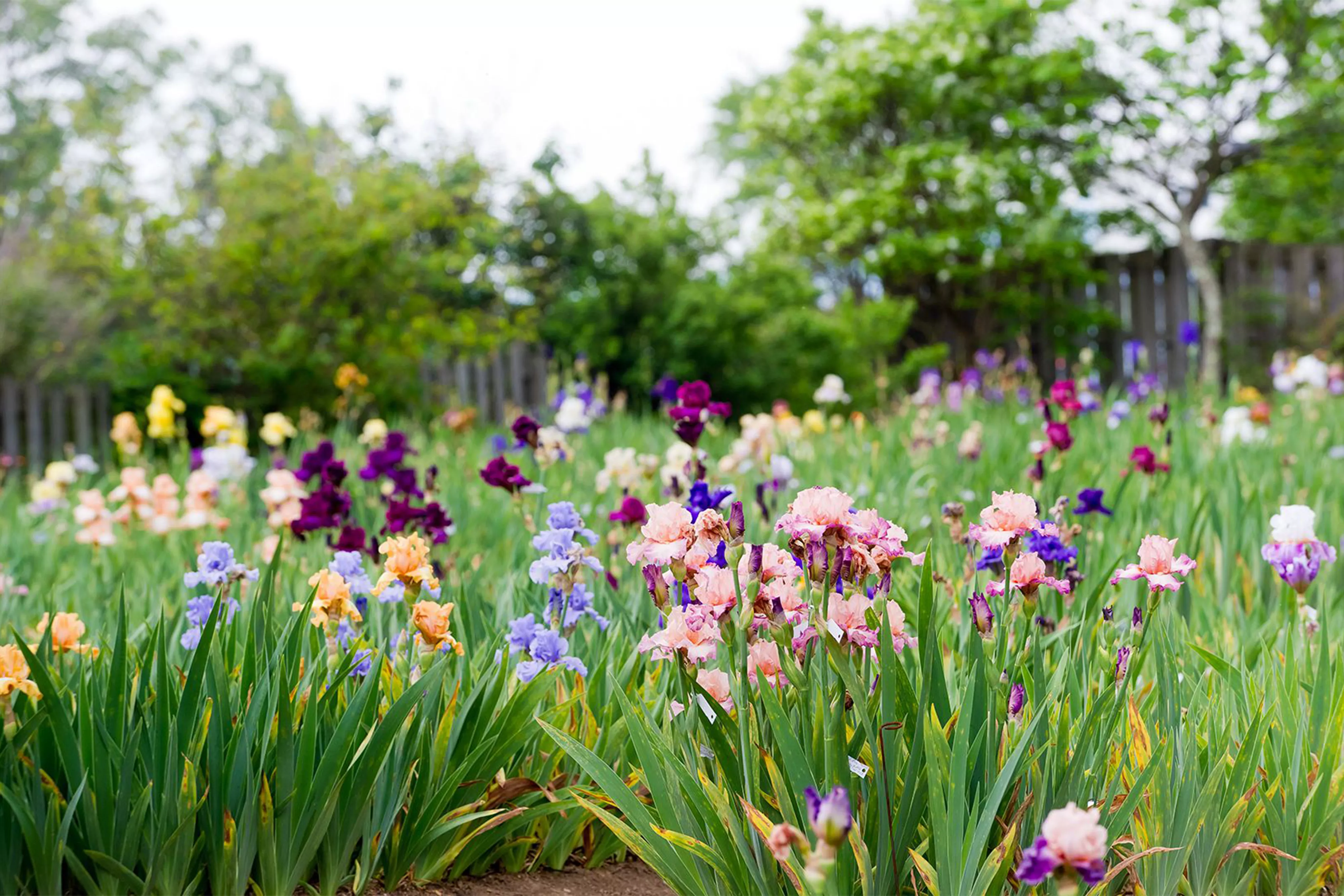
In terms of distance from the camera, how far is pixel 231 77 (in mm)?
32594

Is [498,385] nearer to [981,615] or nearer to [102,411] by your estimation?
[102,411]

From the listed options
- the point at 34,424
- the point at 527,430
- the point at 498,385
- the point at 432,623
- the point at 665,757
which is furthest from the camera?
the point at 498,385

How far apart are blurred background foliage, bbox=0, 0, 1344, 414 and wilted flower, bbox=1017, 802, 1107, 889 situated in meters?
5.56

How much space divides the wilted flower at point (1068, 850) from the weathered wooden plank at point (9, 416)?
974 cm

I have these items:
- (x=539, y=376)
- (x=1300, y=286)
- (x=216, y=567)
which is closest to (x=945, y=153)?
(x=1300, y=286)

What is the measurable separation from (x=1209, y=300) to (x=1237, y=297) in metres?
0.54

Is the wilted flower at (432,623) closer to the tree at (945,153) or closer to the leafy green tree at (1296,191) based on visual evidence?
the tree at (945,153)

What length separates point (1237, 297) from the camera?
13406 millimetres

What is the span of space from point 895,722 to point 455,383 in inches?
359

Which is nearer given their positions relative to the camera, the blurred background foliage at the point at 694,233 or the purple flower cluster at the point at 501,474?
the purple flower cluster at the point at 501,474

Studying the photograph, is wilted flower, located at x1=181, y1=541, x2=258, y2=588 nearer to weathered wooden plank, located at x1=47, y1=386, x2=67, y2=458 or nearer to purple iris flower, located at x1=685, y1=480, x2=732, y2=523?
purple iris flower, located at x1=685, y1=480, x2=732, y2=523

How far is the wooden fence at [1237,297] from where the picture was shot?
13375 millimetres

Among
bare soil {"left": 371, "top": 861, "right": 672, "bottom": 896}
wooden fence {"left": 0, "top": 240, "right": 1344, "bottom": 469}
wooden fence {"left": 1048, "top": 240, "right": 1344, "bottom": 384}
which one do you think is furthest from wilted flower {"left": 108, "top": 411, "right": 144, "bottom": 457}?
wooden fence {"left": 1048, "top": 240, "right": 1344, "bottom": 384}

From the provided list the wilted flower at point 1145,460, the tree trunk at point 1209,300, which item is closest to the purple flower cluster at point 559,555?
the wilted flower at point 1145,460
